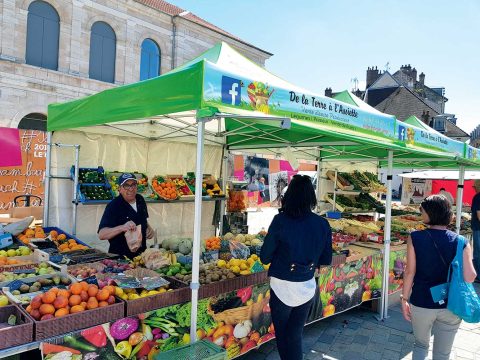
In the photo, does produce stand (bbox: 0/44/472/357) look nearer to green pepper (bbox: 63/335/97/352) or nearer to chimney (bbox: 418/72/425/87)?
green pepper (bbox: 63/335/97/352)

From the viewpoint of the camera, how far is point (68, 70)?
1574 centimetres

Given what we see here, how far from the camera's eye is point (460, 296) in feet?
8.56

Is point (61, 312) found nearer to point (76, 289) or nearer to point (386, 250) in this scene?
point (76, 289)

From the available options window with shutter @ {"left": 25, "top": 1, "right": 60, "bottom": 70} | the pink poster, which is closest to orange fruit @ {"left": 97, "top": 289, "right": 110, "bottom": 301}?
the pink poster

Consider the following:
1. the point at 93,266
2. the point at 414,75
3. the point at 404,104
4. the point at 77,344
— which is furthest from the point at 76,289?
the point at 414,75

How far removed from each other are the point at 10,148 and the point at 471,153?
10911 mm

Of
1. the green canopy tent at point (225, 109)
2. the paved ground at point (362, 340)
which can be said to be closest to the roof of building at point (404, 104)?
the green canopy tent at point (225, 109)

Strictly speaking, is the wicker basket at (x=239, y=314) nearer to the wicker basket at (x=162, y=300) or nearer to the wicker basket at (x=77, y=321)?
the wicker basket at (x=162, y=300)

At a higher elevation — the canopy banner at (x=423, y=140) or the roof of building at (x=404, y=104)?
the roof of building at (x=404, y=104)

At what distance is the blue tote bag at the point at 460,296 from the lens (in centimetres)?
259

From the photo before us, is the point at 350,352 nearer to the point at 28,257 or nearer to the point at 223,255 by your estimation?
the point at 223,255

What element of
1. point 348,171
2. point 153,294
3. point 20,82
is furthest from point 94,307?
point 20,82

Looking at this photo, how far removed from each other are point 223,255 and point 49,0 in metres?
15.7

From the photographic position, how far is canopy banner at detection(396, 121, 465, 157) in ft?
17.2
